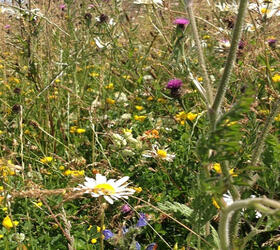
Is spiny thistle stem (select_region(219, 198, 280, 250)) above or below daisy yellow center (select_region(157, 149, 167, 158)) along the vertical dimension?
above

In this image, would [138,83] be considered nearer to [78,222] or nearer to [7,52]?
[78,222]

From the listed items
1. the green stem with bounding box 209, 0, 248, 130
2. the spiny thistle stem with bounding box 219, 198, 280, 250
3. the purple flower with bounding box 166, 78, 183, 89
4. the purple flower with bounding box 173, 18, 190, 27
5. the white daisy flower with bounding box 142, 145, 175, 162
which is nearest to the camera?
the spiny thistle stem with bounding box 219, 198, 280, 250

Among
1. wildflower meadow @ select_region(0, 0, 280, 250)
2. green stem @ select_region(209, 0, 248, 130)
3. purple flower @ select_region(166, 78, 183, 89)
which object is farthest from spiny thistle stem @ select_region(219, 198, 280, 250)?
purple flower @ select_region(166, 78, 183, 89)

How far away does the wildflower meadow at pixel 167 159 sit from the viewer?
2.57ft

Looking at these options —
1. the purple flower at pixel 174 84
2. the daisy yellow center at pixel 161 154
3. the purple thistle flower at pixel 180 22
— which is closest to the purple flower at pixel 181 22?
the purple thistle flower at pixel 180 22

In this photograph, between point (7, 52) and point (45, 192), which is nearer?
point (45, 192)

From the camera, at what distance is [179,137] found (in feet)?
6.72

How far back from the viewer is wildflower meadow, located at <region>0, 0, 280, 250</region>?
78 centimetres

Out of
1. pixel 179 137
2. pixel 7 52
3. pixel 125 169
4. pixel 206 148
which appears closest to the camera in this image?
pixel 206 148

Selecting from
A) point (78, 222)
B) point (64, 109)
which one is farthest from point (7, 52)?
point (78, 222)

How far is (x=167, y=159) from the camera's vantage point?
5.42ft

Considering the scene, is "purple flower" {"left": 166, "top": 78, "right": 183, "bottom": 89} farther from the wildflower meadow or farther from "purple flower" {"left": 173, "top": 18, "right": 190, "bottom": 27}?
"purple flower" {"left": 173, "top": 18, "right": 190, "bottom": 27}

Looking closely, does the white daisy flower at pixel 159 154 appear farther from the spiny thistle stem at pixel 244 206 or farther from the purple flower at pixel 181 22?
the spiny thistle stem at pixel 244 206

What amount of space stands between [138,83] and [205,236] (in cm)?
167
